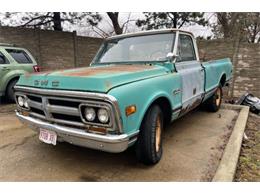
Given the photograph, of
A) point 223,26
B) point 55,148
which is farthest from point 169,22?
point 55,148

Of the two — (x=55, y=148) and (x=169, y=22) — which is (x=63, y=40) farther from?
(x=55, y=148)

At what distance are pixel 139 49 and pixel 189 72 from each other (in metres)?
0.97

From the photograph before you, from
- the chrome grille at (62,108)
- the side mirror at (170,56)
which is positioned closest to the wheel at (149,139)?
the chrome grille at (62,108)

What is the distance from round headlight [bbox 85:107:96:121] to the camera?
8.14 ft

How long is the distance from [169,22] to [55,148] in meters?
11.2

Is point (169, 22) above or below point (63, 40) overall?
above

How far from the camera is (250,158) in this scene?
11.9 feet

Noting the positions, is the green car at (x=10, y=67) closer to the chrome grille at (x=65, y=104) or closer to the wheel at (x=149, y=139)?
the chrome grille at (x=65, y=104)

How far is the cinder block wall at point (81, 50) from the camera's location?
8.64 metres

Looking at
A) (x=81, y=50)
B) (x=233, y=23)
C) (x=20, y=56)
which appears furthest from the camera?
(x=233, y=23)

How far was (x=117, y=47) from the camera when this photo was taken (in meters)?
4.30

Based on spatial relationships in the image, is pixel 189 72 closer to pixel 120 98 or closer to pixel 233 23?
pixel 120 98

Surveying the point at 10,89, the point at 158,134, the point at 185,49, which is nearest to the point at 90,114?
the point at 158,134

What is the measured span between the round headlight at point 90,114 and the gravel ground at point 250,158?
6.55ft
